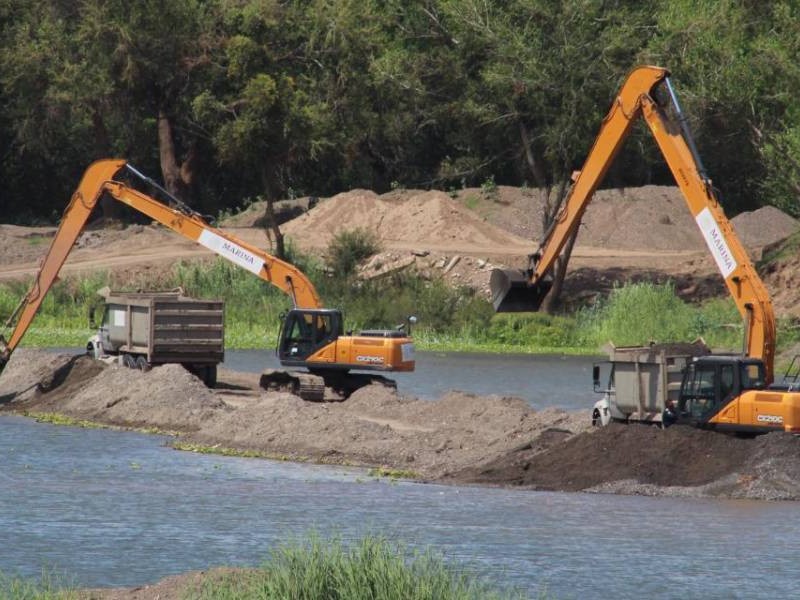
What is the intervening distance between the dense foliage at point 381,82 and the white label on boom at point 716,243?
27.3m

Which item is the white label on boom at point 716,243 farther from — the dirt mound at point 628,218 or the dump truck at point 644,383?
the dirt mound at point 628,218

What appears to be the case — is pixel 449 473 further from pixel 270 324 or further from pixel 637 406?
pixel 270 324

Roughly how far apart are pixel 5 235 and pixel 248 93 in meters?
16.9

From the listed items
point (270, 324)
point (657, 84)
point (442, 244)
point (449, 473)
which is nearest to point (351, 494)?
point (449, 473)

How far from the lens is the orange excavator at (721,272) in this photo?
28.6 m

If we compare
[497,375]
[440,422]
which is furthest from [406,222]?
[440,422]

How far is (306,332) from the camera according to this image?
40.7m

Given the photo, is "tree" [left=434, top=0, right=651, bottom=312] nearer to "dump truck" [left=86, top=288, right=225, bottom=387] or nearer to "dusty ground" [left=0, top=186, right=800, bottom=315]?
"dusty ground" [left=0, top=186, right=800, bottom=315]

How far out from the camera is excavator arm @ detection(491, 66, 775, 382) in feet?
101

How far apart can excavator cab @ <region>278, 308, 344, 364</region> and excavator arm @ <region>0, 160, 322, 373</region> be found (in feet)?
2.63

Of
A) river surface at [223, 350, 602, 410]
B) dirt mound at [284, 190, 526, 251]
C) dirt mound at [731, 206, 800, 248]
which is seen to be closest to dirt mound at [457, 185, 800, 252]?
dirt mound at [731, 206, 800, 248]

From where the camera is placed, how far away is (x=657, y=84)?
35219 mm

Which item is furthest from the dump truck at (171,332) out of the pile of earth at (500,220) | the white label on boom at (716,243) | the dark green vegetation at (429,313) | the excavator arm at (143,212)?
the pile of earth at (500,220)

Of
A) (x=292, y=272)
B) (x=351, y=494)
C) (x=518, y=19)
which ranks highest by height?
(x=518, y=19)
